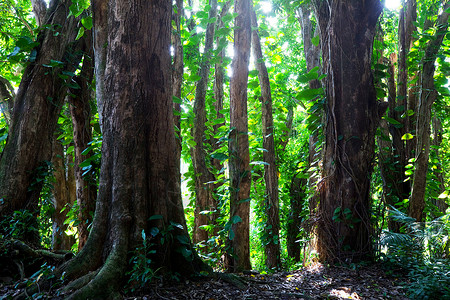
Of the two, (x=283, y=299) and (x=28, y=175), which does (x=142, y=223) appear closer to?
(x=283, y=299)

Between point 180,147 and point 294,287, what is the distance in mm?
2471

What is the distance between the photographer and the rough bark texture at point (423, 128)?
5.57m

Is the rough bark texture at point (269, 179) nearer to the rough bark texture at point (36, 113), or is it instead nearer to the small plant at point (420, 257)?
the small plant at point (420, 257)

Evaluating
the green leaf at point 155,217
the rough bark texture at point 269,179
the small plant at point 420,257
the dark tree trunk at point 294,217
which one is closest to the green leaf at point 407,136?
the small plant at point 420,257

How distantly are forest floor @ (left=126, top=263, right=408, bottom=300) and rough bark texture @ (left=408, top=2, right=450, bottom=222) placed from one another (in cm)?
248

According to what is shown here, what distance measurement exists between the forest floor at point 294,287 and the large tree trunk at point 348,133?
1.28ft

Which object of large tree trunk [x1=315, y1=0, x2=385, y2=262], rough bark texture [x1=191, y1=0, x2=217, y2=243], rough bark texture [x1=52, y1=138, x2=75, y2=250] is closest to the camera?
large tree trunk [x1=315, y1=0, x2=385, y2=262]

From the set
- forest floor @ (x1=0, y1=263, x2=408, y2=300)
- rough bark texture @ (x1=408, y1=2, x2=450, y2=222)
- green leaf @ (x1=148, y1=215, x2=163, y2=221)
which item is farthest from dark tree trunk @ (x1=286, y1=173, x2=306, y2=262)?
green leaf @ (x1=148, y1=215, x2=163, y2=221)

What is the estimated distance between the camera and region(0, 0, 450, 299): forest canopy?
8.76 ft

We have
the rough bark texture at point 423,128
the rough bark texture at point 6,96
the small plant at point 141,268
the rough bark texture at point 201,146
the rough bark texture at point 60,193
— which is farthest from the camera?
the rough bark texture at point 60,193

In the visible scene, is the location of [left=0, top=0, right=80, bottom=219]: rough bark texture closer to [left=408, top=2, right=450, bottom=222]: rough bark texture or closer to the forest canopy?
the forest canopy

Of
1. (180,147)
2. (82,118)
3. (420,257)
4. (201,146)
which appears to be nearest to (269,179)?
(201,146)

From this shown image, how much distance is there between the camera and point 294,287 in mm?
3150

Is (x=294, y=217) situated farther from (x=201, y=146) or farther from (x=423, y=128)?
(x=423, y=128)
